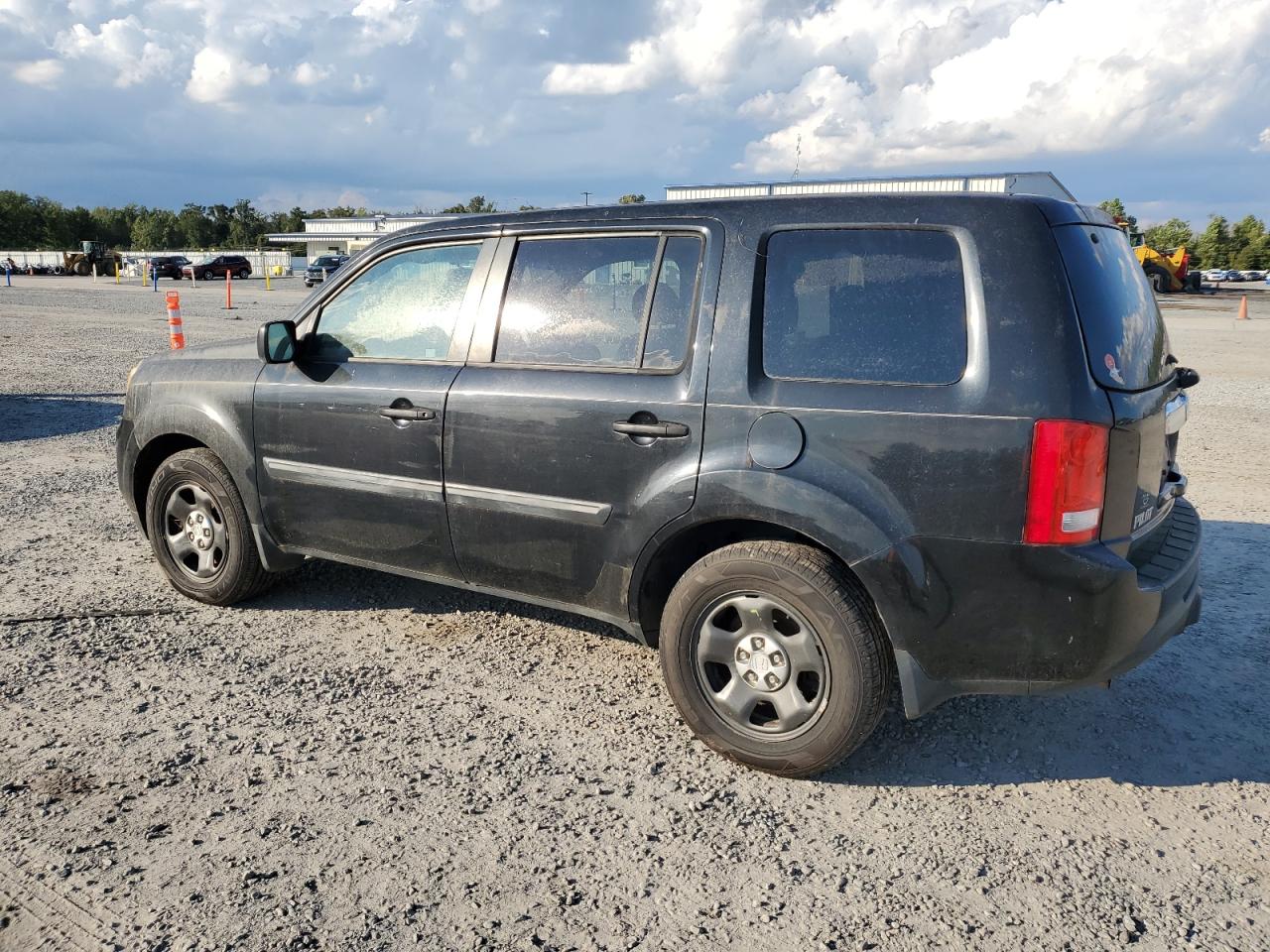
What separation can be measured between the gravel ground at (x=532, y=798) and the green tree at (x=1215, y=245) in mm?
93070

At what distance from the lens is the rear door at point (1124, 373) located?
2.93 metres

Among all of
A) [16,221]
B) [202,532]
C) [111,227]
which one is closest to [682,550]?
[202,532]

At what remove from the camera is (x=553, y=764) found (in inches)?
135

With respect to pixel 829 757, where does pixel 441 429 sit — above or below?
above

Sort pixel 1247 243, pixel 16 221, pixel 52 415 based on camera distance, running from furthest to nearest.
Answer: pixel 16 221 < pixel 1247 243 < pixel 52 415

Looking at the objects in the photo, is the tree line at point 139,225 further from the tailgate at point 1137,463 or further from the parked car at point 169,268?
the tailgate at point 1137,463

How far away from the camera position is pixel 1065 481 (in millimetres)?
2842

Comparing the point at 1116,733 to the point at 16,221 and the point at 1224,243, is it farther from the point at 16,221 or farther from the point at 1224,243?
the point at 16,221

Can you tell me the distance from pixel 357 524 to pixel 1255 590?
14.7 ft

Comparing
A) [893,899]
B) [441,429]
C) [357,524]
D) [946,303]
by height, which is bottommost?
[893,899]

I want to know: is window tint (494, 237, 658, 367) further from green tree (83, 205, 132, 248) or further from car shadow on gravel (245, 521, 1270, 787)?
green tree (83, 205, 132, 248)

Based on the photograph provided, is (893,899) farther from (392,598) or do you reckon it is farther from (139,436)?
(139,436)

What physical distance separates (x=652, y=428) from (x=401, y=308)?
1486 millimetres

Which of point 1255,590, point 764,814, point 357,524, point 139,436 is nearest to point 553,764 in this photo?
point 764,814
